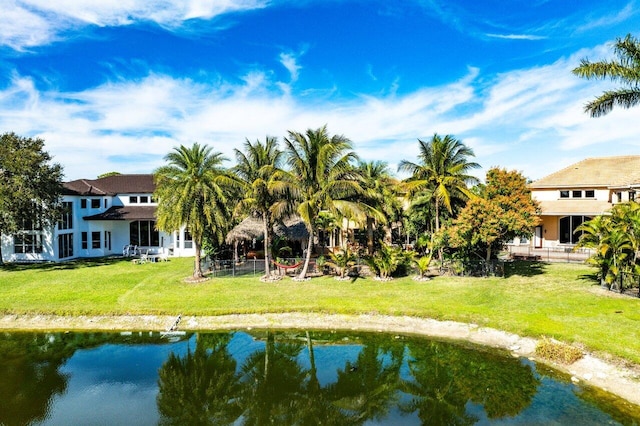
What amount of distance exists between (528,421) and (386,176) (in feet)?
77.5

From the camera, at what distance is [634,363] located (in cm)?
1290

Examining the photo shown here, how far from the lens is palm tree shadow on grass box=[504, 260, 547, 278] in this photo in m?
25.2

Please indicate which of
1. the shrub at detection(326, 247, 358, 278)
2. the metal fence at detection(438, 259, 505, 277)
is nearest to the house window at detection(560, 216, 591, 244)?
the metal fence at detection(438, 259, 505, 277)

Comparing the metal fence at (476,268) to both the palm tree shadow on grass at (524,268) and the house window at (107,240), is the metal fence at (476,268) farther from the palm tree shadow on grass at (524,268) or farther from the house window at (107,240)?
the house window at (107,240)

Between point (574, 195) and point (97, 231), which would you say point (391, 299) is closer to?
point (574, 195)

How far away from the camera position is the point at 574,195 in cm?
3472

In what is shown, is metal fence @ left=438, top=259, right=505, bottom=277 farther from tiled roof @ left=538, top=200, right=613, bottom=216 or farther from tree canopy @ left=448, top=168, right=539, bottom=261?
tiled roof @ left=538, top=200, right=613, bottom=216

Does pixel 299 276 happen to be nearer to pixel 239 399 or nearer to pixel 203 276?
pixel 203 276

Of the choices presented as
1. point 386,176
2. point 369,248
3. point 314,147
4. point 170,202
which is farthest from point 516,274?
point 170,202

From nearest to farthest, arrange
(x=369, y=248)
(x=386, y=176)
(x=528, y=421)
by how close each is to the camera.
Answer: (x=528, y=421) → (x=369, y=248) → (x=386, y=176)

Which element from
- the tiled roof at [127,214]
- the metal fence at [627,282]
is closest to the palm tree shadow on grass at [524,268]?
the metal fence at [627,282]

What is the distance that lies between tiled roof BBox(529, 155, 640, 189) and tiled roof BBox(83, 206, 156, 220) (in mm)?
34459

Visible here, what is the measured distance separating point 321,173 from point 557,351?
Answer: 47.0 ft

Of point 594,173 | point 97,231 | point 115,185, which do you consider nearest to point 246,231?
point 97,231
